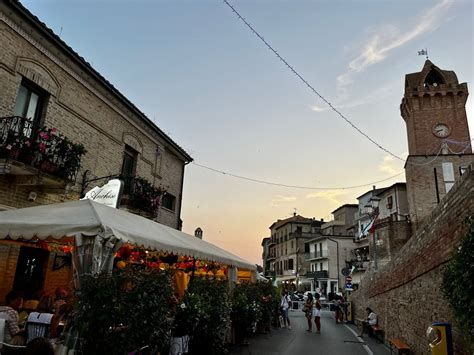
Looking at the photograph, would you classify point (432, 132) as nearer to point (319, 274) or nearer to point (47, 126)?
point (47, 126)

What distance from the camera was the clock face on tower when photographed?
31.3 meters

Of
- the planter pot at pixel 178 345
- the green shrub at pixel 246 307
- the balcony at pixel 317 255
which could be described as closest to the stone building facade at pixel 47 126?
the planter pot at pixel 178 345

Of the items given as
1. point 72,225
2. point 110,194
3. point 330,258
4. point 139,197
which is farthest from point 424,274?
point 330,258

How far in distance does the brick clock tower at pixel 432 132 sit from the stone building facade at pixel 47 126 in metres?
22.4

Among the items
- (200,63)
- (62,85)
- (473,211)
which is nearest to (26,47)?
(62,85)

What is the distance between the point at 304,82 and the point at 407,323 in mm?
7647

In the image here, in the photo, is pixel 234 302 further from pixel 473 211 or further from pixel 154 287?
pixel 473 211

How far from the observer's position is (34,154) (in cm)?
905

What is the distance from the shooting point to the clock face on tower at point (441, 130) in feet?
103

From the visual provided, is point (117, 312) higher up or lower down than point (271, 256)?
lower down

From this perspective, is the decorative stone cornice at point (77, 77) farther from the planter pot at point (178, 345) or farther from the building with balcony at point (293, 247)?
the building with balcony at point (293, 247)

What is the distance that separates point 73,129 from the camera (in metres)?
11.7

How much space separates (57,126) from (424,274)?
11.1 m

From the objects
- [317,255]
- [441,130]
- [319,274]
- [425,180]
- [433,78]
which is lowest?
[319,274]
